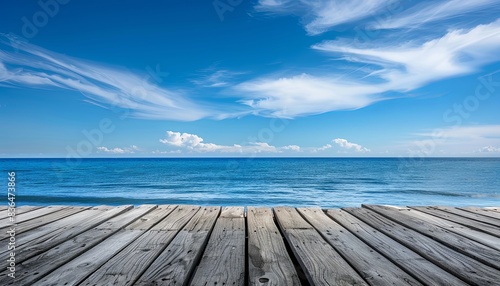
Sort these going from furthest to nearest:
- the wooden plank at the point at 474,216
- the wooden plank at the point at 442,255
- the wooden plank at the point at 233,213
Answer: the wooden plank at the point at 233,213, the wooden plank at the point at 474,216, the wooden plank at the point at 442,255

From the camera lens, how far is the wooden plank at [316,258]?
1809 mm

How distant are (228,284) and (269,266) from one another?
1.32 feet

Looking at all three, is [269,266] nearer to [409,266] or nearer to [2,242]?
[409,266]

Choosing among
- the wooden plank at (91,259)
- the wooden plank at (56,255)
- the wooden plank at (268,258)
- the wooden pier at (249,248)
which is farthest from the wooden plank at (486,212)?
the wooden plank at (56,255)

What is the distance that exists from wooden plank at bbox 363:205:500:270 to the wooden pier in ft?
0.03

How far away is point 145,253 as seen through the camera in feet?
7.52

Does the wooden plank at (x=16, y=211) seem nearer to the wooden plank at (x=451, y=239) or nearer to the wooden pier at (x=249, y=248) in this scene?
the wooden pier at (x=249, y=248)

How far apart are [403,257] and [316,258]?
2.35 feet

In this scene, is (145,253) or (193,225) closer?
(145,253)

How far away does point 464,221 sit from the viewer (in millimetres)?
3600

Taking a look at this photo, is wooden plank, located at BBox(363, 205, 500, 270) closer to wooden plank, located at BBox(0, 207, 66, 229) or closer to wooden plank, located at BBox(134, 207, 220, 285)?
wooden plank, located at BBox(134, 207, 220, 285)

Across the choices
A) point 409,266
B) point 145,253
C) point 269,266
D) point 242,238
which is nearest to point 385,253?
point 409,266

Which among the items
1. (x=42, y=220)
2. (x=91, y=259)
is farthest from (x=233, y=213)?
(x=42, y=220)

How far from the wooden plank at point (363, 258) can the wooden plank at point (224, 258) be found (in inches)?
32.2
